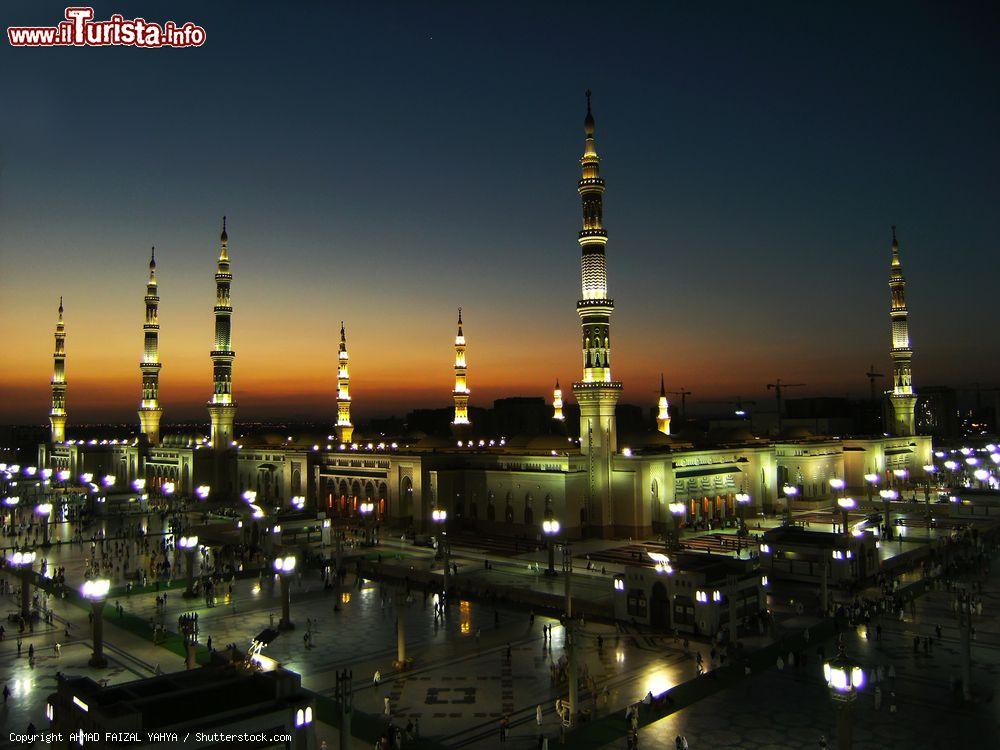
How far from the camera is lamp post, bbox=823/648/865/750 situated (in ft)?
38.1

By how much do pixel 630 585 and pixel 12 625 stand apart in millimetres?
20748

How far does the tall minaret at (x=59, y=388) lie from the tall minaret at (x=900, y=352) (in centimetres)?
8336

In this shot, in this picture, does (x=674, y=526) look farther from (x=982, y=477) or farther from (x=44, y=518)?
(x=44, y=518)

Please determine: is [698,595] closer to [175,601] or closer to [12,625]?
[175,601]

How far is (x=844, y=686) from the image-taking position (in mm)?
11633

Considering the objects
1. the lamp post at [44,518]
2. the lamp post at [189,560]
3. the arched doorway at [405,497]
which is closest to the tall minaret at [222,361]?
the lamp post at [44,518]

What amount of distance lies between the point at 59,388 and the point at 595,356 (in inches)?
2727

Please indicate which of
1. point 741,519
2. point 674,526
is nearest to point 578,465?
point 674,526

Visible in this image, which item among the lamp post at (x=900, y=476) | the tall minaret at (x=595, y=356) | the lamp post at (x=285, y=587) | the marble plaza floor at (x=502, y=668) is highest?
the tall minaret at (x=595, y=356)

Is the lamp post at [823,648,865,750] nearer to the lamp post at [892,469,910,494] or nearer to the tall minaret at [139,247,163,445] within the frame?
the lamp post at [892,469,910,494]

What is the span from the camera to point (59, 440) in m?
87.8

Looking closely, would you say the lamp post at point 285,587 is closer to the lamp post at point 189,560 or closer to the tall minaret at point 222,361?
the lamp post at point 189,560

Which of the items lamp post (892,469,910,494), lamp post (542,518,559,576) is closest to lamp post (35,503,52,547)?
lamp post (542,518,559,576)

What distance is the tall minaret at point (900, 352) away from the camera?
6794 centimetres
